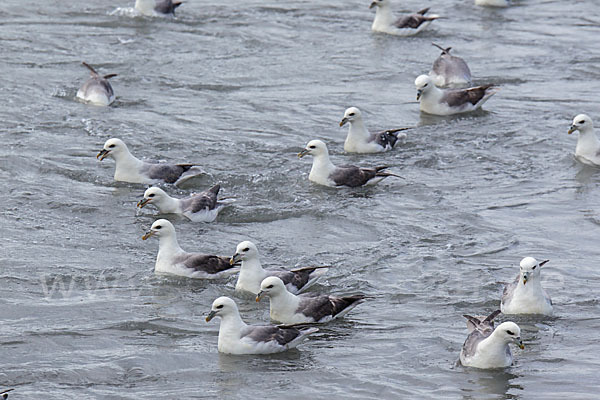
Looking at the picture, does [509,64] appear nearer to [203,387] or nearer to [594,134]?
[594,134]

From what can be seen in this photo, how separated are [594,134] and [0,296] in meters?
9.89

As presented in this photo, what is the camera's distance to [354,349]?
38.4 ft

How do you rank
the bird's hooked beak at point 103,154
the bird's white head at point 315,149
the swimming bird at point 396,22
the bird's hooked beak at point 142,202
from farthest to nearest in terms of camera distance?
the swimming bird at point 396,22
the bird's white head at point 315,149
the bird's hooked beak at point 103,154
the bird's hooked beak at point 142,202

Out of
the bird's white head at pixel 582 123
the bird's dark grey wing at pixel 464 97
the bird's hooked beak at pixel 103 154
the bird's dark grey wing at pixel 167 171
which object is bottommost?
the bird's dark grey wing at pixel 167 171

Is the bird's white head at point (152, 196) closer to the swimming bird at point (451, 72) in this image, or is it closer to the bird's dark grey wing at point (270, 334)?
the bird's dark grey wing at point (270, 334)

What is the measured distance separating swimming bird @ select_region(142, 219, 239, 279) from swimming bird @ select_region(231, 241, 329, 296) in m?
0.52

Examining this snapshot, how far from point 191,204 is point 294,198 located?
66.1 inches

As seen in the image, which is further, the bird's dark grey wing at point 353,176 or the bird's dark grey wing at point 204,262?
the bird's dark grey wing at point 353,176

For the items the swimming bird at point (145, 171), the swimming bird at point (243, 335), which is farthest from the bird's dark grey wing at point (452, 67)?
the swimming bird at point (243, 335)

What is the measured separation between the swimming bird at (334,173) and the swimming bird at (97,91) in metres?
4.59

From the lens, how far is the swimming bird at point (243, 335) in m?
11.6

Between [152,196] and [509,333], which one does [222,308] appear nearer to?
[509,333]

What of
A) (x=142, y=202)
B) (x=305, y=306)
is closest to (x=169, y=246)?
(x=142, y=202)

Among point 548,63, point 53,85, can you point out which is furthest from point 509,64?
point 53,85
